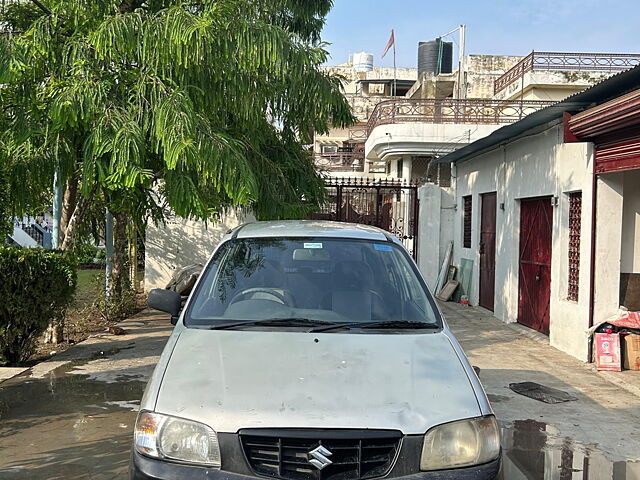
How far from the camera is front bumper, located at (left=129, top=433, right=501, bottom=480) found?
289cm

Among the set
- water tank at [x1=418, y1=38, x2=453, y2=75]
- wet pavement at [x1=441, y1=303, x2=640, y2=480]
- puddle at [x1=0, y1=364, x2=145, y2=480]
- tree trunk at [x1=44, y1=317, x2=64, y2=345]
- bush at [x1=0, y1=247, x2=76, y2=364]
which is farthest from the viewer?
water tank at [x1=418, y1=38, x2=453, y2=75]

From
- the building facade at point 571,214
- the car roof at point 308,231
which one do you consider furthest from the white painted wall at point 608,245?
the car roof at point 308,231

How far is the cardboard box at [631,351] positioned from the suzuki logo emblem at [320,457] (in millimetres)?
6570

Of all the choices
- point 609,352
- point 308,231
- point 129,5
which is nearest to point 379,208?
point 609,352

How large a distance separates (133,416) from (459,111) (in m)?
15.5

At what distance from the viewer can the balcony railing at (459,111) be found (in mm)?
18703

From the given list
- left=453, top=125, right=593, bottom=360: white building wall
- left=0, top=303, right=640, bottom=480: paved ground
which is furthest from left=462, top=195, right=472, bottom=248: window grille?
left=0, top=303, right=640, bottom=480: paved ground

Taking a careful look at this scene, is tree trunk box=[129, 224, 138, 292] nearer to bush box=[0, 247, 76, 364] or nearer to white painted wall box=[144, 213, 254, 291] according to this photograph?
white painted wall box=[144, 213, 254, 291]

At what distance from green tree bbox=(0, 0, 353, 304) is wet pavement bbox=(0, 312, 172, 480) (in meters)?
2.06

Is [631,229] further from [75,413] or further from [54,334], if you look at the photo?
[54,334]

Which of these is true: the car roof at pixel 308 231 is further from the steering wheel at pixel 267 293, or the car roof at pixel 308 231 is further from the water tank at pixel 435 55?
the water tank at pixel 435 55

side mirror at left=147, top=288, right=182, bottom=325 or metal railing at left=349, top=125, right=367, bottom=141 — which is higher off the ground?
metal railing at left=349, top=125, right=367, bottom=141

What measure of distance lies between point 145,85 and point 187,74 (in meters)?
0.48

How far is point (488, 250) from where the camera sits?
1384cm
